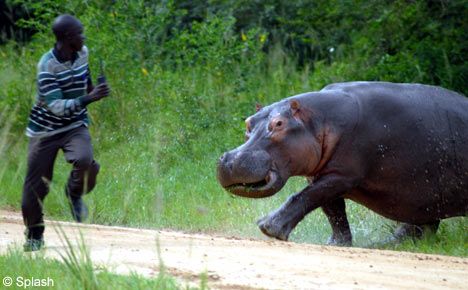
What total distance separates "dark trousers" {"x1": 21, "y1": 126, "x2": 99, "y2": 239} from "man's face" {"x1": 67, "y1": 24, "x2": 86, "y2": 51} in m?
0.58

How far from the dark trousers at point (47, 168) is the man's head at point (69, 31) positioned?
60cm

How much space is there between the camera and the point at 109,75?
14.4 metres

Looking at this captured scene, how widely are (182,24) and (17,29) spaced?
3.86 metres

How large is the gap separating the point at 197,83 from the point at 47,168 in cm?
728

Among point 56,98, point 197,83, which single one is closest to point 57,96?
point 56,98

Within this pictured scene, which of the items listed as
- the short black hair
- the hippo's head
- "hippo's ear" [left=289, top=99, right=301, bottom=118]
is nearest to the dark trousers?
the short black hair

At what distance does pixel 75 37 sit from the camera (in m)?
7.52

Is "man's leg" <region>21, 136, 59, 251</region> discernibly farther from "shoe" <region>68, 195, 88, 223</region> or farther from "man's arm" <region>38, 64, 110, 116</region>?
"shoe" <region>68, 195, 88, 223</region>

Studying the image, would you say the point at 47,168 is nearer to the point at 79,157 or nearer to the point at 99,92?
the point at 79,157

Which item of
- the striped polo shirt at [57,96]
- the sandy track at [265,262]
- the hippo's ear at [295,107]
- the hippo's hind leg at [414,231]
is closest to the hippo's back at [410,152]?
the hippo's hind leg at [414,231]

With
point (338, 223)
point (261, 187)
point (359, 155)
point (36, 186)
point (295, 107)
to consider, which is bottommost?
point (338, 223)

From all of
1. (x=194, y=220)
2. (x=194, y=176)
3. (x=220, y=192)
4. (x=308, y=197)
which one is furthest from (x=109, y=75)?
(x=308, y=197)

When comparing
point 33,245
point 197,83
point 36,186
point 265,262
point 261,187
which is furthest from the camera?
point 197,83

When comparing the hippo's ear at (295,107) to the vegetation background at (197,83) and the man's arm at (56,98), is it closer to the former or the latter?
the vegetation background at (197,83)
